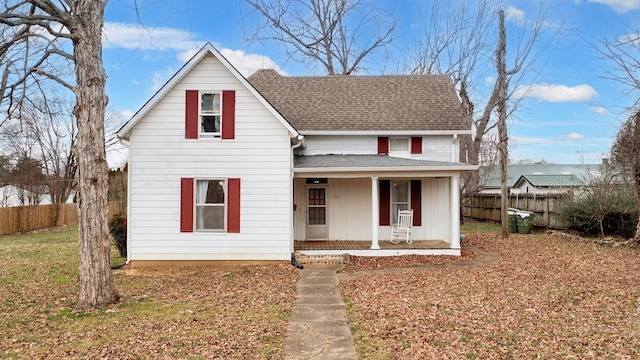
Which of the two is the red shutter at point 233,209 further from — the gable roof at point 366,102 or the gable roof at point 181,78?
the gable roof at point 366,102

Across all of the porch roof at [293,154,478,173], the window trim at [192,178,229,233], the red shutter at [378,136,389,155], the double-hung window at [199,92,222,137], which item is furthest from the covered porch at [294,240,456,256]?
the double-hung window at [199,92,222,137]

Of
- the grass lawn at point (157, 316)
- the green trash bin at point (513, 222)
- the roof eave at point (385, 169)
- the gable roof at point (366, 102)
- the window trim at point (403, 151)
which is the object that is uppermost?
the gable roof at point (366, 102)

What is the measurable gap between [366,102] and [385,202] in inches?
151

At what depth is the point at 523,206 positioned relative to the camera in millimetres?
20891

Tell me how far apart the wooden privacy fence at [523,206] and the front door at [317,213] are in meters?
10.8

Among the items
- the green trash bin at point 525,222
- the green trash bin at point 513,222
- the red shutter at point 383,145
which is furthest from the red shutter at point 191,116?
the green trash bin at point 525,222

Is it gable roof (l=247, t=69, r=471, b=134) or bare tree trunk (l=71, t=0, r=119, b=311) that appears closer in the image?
bare tree trunk (l=71, t=0, r=119, b=311)

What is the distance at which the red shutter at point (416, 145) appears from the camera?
47.5ft

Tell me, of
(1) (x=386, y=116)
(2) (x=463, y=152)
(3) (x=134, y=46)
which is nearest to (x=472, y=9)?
(2) (x=463, y=152)

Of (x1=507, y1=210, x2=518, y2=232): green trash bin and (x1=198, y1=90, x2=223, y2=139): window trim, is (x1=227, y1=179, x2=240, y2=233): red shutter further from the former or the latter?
(x1=507, y1=210, x2=518, y2=232): green trash bin

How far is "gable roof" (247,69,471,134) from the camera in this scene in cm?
1434

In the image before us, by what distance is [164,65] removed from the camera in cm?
1327

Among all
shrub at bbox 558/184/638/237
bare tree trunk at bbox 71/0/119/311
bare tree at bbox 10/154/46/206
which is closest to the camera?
bare tree trunk at bbox 71/0/119/311

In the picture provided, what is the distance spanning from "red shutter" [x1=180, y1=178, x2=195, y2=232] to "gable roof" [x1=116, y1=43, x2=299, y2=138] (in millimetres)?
2077
